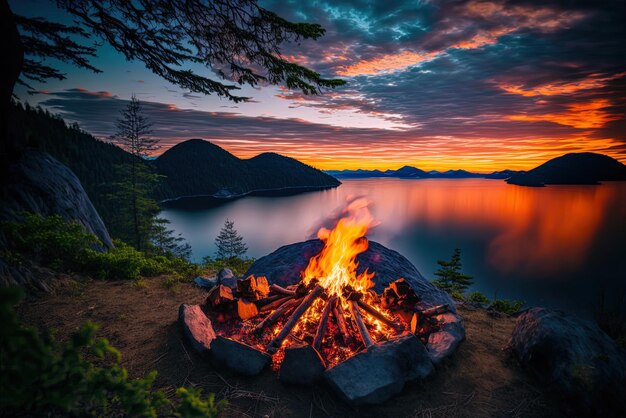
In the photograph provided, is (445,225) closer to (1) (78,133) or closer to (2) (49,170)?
(2) (49,170)

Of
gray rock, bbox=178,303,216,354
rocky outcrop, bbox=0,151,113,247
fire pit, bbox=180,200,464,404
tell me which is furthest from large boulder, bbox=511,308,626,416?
rocky outcrop, bbox=0,151,113,247

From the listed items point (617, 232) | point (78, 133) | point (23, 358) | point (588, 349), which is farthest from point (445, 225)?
point (78, 133)

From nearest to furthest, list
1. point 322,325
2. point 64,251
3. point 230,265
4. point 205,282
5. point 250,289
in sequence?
point 322,325
point 250,289
point 64,251
point 205,282
point 230,265

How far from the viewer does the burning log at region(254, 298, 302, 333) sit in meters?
5.30

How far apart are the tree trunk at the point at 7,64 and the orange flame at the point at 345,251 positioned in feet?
33.6

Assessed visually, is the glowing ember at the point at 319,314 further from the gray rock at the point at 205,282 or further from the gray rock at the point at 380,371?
the gray rock at the point at 205,282

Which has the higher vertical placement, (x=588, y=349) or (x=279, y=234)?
(x=588, y=349)

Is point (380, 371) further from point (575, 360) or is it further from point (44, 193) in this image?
point (44, 193)

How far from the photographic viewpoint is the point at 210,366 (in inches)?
170

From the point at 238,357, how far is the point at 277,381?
71cm

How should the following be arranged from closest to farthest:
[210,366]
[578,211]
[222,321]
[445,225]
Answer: [210,366] < [222,321] < [445,225] < [578,211]

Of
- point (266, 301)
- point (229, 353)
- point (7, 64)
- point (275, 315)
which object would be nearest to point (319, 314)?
point (275, 315)

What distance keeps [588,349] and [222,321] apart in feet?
20.4

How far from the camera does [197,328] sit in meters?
4.98
